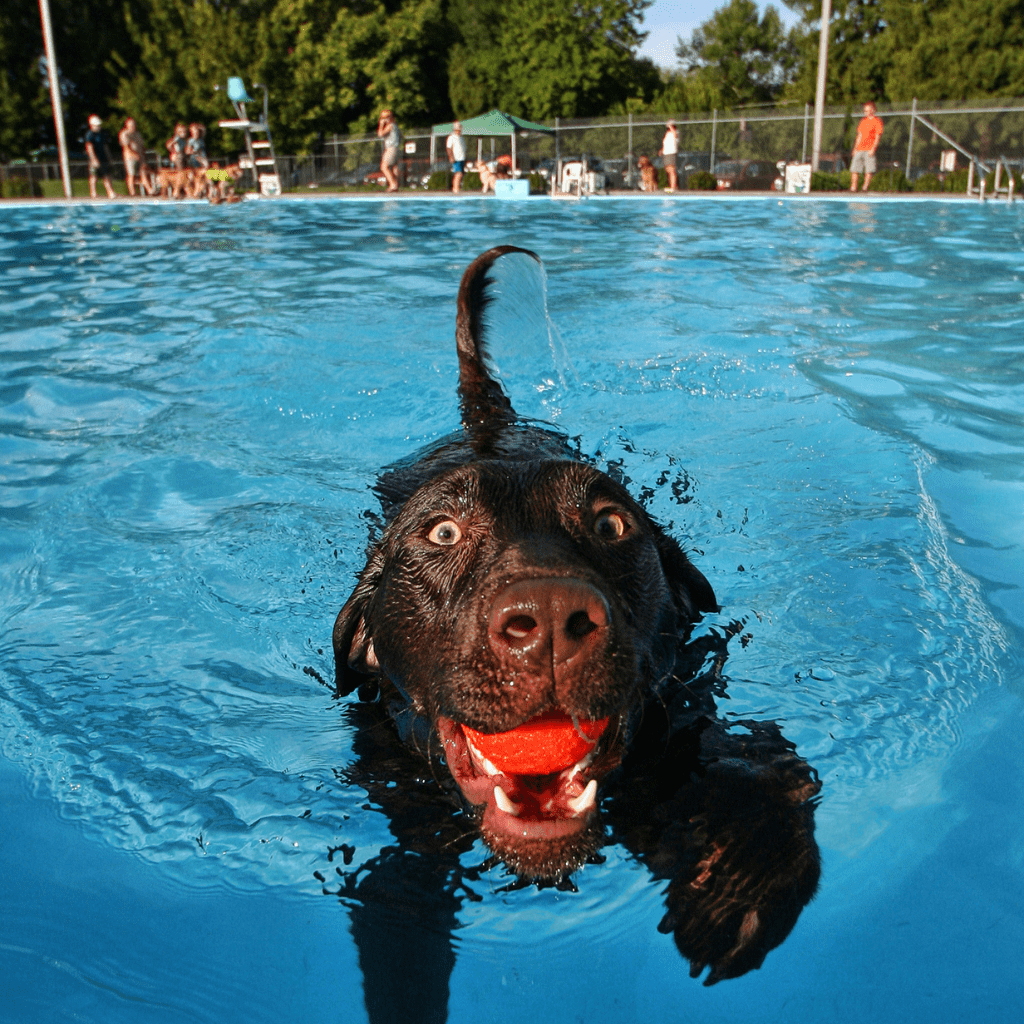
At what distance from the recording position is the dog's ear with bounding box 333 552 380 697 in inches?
125

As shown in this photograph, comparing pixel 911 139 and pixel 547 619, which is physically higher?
pixel 911 139

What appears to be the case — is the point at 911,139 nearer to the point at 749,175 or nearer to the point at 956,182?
the point at 749,175

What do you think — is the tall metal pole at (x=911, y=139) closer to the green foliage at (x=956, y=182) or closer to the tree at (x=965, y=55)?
the green foliage at (x=956, y=182)

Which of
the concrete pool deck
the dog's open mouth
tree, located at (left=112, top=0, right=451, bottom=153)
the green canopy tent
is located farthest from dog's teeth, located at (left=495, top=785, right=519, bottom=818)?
tree, located at (left=112, top=0, right=451, bottom=153)

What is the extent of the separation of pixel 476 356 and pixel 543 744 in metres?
3.07

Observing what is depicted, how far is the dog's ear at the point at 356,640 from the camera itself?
→ 3164 millimetres

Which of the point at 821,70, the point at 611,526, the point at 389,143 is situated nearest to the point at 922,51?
the point at 821,70

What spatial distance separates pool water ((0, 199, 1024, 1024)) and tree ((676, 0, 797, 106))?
6313cm

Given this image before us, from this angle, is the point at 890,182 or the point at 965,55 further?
the point at 965,55

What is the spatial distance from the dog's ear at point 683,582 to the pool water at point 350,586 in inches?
11.1

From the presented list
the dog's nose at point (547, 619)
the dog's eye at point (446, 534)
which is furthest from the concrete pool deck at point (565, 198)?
the dog's nose at point (547, 619)

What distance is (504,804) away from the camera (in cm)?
215

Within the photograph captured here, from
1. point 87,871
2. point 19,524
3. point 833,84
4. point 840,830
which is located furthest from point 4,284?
point 833,84

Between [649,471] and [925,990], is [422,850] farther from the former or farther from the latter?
[649,471]
